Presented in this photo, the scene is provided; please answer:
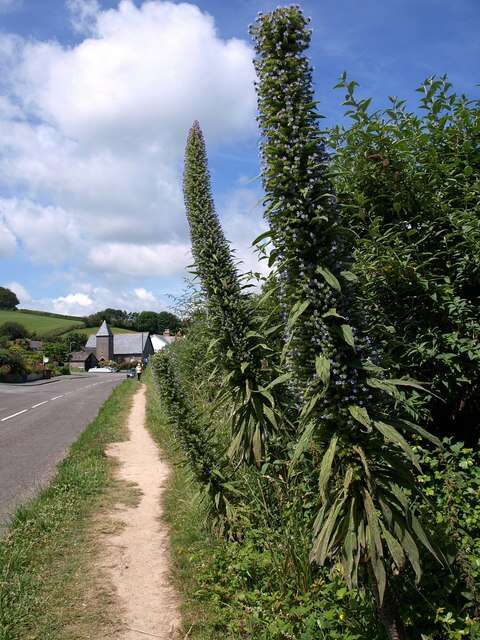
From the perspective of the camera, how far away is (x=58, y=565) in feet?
17.2

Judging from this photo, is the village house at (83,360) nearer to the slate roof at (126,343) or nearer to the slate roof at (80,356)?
the slate roof at (80,356)

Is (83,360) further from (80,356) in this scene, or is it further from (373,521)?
(373,521)

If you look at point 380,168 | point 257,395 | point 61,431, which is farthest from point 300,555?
point 61,431

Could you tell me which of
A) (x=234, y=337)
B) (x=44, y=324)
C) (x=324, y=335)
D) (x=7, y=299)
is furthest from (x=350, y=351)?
(x=7, y=299)

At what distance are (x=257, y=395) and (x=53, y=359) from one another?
81836mm

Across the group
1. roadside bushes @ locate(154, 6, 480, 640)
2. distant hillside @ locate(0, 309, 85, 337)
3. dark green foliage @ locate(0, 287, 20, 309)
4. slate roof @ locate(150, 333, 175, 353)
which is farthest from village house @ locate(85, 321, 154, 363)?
roadside bushes @ locate(154, 6, 480, 640)

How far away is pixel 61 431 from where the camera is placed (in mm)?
15133

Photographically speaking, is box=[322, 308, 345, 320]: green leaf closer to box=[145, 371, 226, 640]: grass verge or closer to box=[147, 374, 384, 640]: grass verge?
box=[147, 374, 384, 640]: grass verge

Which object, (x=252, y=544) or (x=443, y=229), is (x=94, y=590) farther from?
(x=443, y=229)

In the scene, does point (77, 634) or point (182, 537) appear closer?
point (77, 634)

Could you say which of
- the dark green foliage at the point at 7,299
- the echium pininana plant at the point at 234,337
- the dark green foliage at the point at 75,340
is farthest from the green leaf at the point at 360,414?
the dark green foliage at the point at 7,299

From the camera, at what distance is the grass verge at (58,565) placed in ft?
13.5

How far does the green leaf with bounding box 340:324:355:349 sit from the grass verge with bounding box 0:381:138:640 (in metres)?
3.22

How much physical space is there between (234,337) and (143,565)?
2.77m
